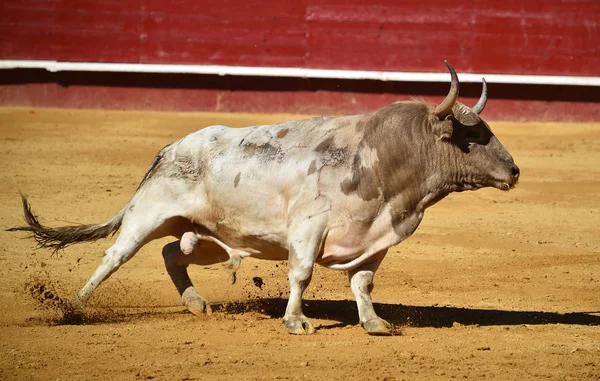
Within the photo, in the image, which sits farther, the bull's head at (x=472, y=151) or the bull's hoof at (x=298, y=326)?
the bull's head at (x=472, y=151)

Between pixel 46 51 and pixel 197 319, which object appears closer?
pixel 197 319

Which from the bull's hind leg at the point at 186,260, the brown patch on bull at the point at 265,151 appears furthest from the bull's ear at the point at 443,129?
the bull's hind leg at the point at 186,260

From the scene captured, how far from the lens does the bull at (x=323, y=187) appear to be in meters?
5.24

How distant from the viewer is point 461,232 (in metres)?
8.27

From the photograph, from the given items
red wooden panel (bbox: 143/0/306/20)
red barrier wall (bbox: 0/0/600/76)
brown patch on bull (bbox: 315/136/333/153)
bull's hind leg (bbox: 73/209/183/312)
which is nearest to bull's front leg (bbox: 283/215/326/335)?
brown patch on bull (bbox: 315/136/333/153)

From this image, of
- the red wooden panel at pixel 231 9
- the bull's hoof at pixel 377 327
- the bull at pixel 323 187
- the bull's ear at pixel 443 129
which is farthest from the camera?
the red wooden panel at pixel 231 9

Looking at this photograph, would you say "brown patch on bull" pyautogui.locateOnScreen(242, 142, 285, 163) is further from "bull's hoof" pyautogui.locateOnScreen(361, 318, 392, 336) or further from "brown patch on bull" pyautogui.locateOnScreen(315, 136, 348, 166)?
"bull's hoof" pyautogui.locateOnScreen(361, 318, 392, 336)

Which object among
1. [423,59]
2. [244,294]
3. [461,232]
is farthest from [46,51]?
[244,294]

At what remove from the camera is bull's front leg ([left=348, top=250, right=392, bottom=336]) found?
511cm

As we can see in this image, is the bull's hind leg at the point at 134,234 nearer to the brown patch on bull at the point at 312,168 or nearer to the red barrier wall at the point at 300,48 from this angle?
the brown patch on bull at the point at 312,168

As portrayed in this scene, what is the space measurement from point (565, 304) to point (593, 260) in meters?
1.33

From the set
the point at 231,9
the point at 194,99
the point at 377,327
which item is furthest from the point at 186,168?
the point at 231,9

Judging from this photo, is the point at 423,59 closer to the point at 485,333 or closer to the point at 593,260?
the point at 593,260

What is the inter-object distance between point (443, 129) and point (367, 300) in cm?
93
